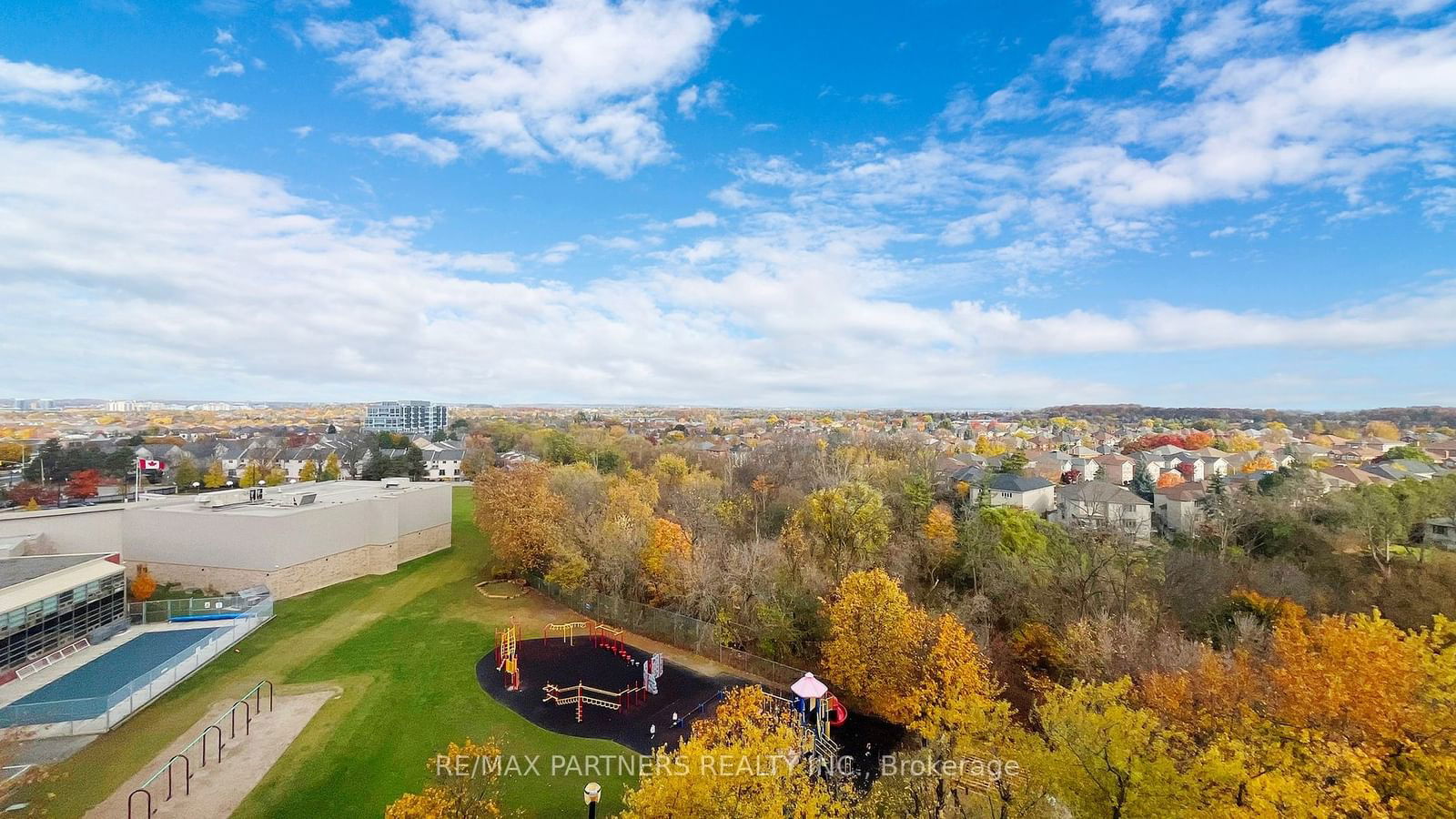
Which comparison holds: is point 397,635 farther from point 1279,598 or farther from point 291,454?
point 291,454

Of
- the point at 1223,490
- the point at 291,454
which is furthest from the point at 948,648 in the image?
the point at 291,454

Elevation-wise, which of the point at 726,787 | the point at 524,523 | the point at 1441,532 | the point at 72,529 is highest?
the point at 72,529

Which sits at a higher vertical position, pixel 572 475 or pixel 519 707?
pixel 572 475

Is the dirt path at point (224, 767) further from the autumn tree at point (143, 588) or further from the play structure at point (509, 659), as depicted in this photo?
the autumn tree at point (143, 588)

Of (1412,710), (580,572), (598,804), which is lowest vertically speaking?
(598,804)

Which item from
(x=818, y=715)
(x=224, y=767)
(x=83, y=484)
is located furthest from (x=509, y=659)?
(x=83, y=484)

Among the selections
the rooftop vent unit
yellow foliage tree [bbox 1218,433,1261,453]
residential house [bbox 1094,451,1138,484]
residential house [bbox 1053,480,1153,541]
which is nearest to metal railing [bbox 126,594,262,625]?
the rooftop vent unit

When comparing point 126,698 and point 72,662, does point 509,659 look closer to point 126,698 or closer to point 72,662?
point 126,698

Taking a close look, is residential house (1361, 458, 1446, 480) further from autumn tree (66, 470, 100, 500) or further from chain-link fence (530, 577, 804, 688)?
autumn tree (66, 470, 100, 500)
